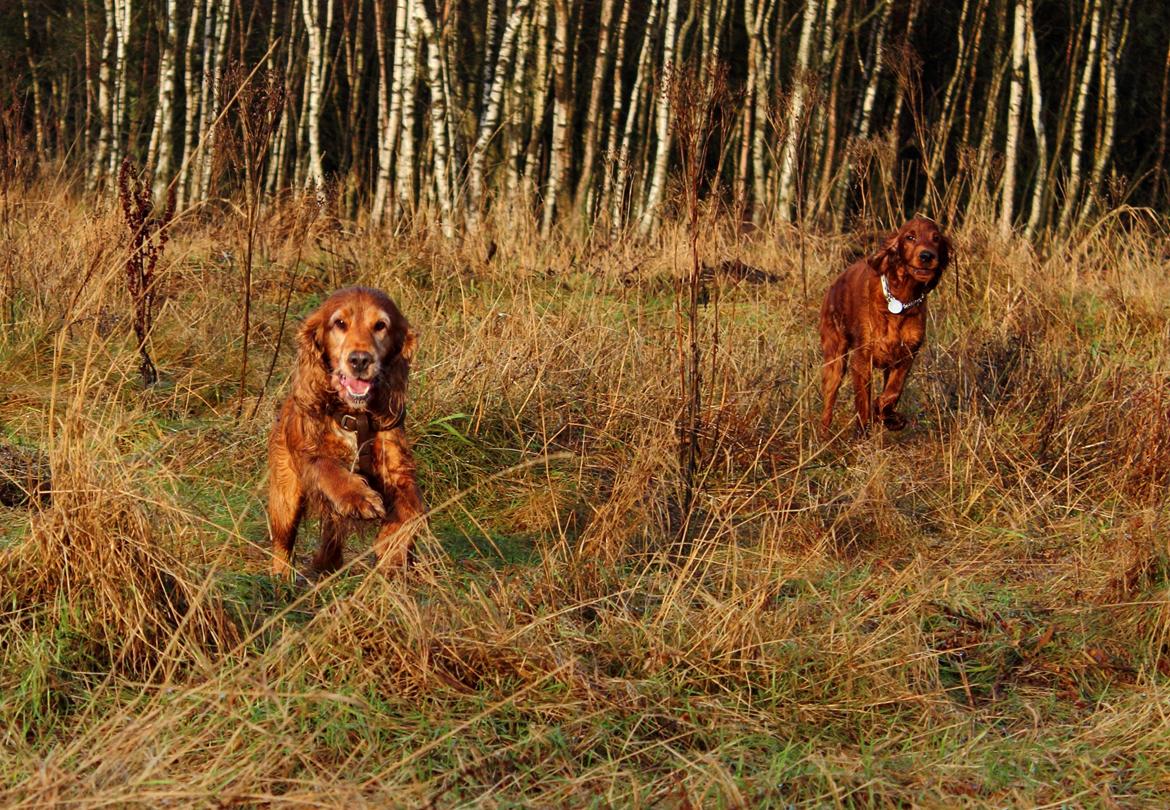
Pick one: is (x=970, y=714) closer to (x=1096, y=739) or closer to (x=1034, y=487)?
(x=1096, y=739)

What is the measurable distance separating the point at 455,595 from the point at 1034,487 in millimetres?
2364

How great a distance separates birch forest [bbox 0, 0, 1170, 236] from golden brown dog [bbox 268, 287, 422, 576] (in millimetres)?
774

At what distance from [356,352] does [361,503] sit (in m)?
0.38

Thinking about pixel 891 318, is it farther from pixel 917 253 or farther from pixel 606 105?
pixel 606 105

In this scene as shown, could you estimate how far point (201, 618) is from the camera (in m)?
2.85

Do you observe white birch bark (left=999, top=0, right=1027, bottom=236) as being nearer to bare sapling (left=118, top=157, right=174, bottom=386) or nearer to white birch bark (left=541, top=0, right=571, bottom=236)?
white birch bark (left=541, top=0, right=571, bottom=236)

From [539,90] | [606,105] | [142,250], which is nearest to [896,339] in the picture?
[142,250]

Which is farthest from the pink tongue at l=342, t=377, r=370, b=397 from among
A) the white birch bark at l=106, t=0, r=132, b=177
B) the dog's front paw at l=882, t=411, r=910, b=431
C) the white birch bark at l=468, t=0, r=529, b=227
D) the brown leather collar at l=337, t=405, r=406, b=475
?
the white birch bark at l=106, t=0, r=132, b=177

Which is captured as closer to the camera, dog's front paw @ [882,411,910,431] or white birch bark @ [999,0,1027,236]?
dog's front paw @ [882,411,910,431]

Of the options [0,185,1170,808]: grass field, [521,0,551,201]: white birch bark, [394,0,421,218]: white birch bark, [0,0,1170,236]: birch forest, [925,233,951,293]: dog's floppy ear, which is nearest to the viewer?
[0,185,1170,808]: grass field

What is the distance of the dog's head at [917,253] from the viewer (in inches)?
210

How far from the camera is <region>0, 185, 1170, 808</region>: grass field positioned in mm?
2584

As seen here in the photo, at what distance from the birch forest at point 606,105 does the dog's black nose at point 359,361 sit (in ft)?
2.94

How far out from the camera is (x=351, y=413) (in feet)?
11.8
